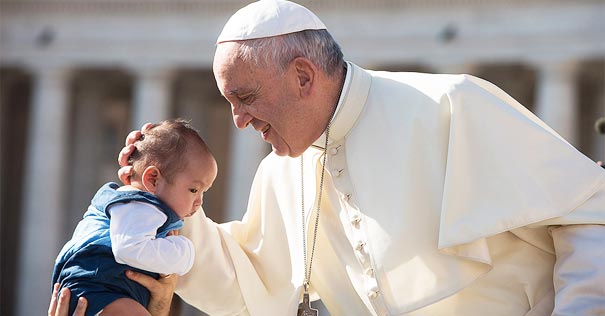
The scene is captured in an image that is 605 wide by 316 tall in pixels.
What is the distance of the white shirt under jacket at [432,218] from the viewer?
13.1 ft

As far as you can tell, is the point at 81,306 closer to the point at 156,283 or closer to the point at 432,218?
the point at 156,283

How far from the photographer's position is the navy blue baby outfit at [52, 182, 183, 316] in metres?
4.21

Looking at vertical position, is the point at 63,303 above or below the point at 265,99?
below

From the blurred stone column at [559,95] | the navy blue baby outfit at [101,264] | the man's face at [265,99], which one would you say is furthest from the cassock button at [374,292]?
the blurred stone column at [559,95]

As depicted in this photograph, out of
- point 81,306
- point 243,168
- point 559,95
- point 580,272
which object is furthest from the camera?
point 243,168

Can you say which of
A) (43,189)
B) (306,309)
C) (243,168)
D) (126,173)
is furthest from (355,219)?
(43,189)

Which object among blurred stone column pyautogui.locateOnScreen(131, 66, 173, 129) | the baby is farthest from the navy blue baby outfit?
blurred stone column pyautogui.locateOnScreen(131, 66, 173, 129)

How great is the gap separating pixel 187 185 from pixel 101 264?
0.48 metres

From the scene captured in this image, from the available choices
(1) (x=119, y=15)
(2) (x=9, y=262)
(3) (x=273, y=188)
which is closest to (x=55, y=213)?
(2) (x=9, y=262)

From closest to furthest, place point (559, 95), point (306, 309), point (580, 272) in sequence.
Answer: point (580, 272), point (306, 309), point (559, 95)

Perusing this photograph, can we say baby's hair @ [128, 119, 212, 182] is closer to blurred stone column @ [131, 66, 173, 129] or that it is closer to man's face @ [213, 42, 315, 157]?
man's face @ [213, 42, 315, 157]

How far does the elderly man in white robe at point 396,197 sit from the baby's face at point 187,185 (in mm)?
234

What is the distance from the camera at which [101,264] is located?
4.22 meters

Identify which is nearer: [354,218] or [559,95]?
[354,218]
